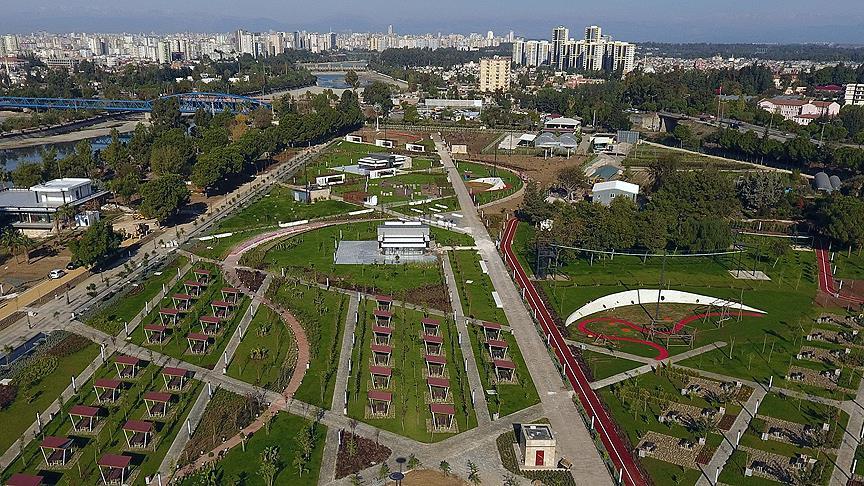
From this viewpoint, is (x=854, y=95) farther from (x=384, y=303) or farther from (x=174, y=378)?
(x=174, y=378)

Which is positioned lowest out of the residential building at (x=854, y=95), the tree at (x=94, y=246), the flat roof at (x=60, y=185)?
the tree at (x=94, y=246)

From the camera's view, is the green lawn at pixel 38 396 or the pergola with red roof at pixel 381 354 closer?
the green lawn at pixel 38 396

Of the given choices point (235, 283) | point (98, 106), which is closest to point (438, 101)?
point (98, 106)

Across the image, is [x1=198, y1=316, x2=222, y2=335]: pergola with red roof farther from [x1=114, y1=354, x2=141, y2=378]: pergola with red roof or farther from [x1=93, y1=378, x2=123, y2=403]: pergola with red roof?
[x1=93, y1=378, x2=123, y2=403]: pergola with red roof

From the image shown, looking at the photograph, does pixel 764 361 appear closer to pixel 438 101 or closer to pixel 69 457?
pixel 69 457

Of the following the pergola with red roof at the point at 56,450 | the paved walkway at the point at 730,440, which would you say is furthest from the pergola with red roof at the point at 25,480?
the paved walkway at the point at 730,440

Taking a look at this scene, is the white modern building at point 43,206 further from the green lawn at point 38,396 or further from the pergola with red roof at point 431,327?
the pergola with red roof at point 431,327
